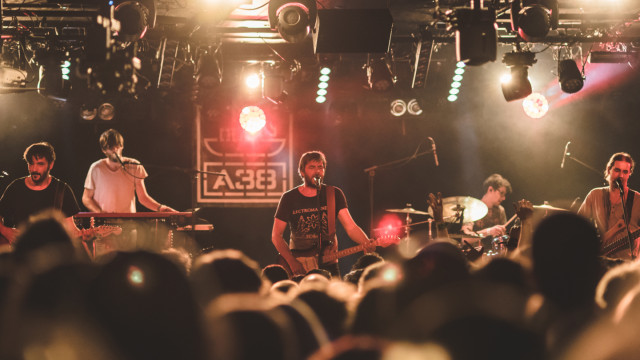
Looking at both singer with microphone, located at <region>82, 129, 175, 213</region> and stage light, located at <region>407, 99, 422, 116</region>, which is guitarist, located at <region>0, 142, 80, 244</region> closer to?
singer with microphone, located at <region>82, 129, 175, 213</region>

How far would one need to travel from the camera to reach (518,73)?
6.53m

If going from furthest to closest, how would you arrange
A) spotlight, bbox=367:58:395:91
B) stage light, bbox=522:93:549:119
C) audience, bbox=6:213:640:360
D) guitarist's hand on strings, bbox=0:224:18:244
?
stage light, bbox=522:93:549:119 → spotlight, bbox=367:58:395:91 → guitarist's hand on strings, bbox=0:224:18:244 → audience, bbox=6:213:640:360

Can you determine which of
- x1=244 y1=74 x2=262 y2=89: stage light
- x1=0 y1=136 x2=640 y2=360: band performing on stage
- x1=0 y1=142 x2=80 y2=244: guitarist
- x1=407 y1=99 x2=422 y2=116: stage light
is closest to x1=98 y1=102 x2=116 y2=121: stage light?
x1=244 y1=74 x2=262 y2=89: stage light

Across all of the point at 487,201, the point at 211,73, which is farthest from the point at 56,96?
the point at 487,201

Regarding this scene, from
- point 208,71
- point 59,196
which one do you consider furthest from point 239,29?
point 59,196

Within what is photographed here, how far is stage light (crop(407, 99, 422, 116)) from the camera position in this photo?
9.55m

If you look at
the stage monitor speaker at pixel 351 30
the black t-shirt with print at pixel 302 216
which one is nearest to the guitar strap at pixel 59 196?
the black t-shirt with print at pixel 302 216

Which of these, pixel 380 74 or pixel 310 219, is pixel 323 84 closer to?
pixel 380 74

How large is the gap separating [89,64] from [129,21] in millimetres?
1066

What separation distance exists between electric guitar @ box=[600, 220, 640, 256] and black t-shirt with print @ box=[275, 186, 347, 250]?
3009 millimetres

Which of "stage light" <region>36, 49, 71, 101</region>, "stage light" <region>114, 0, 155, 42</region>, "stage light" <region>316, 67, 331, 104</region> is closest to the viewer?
"stage light" <region>114, 0, 155, 42</region>

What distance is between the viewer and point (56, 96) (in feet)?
23.9

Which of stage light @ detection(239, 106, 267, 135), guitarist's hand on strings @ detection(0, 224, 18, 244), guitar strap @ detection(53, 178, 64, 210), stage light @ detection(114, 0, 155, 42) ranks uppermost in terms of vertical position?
stage light @ detection(114, 0, 155, 42)

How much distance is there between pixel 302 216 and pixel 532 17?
321 cm
